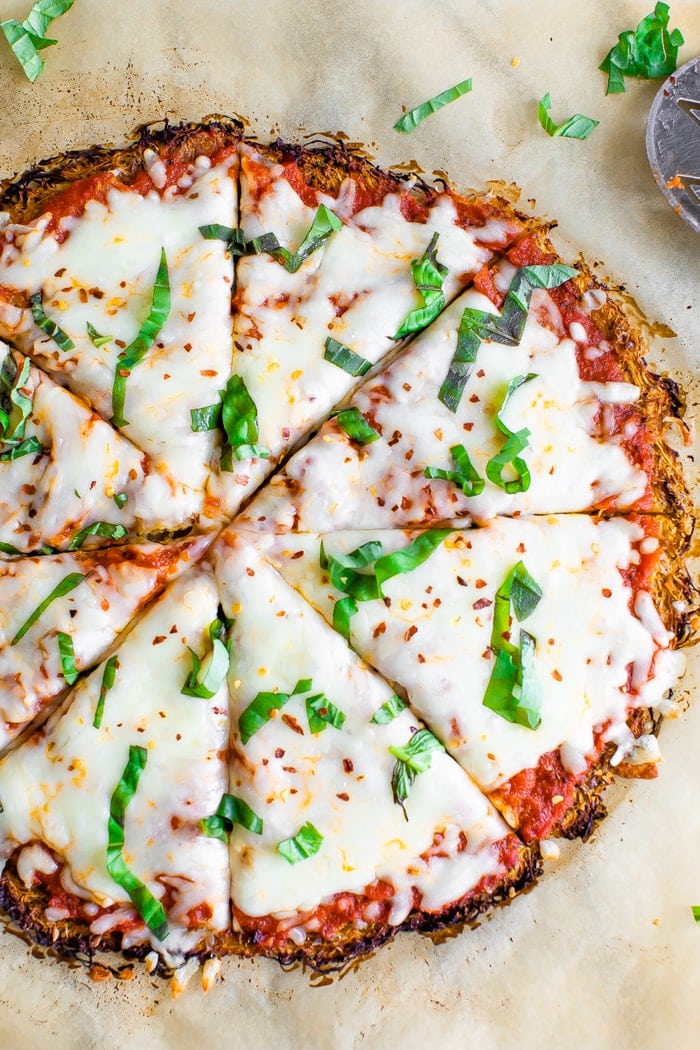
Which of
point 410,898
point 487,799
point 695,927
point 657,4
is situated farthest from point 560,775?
point 657,4

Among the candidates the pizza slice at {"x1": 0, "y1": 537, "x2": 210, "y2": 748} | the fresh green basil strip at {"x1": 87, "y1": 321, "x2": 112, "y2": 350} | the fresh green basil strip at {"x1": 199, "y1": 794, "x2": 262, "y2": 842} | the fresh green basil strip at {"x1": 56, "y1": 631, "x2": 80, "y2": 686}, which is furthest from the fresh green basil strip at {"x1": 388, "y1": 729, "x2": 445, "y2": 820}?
the fresh green basil strip at {"x1": 87, "y1": 321, "x2": 112, "y2": 350}

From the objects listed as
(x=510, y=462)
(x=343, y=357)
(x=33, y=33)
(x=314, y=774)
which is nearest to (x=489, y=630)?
(x=510, y=462)

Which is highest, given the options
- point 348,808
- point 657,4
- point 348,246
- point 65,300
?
point 657,4

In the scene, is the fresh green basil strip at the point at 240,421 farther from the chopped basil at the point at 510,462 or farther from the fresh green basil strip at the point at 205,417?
the chopped basil at the point at 510,462

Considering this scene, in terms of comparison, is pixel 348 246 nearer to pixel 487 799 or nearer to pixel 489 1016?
pixel 487 799

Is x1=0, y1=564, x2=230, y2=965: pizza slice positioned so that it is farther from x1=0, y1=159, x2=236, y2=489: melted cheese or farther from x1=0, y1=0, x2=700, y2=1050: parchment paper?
x1=0, y1=0, x2=700, y2=1050: parchment paper

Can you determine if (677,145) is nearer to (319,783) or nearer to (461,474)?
(461,474)
